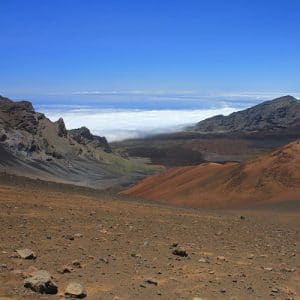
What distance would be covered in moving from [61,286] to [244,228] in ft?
25.5

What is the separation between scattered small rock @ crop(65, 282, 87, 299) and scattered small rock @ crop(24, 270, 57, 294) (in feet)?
0.53

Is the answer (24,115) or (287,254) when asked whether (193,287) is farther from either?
(24,115)

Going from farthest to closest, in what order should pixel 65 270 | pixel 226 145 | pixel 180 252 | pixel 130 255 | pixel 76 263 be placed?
pixel 226 145 < pixel 180 252 < pixel 130 255 < pixel 76 263 < pixel 65 270

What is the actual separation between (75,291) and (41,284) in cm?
40

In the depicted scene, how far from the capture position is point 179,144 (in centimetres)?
16300

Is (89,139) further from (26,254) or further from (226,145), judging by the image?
(26,254)

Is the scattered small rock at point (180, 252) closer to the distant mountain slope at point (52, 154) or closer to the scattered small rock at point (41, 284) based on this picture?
the scattered small rock at point (41, 284)

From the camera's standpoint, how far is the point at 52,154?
268 ft

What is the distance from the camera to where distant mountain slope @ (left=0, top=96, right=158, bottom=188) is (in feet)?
240

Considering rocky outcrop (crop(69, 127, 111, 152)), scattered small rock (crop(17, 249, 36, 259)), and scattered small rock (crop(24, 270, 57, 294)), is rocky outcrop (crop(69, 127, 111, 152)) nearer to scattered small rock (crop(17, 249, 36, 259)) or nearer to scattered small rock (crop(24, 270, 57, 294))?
scattered small rock (crop(17, 249, 36, 259))

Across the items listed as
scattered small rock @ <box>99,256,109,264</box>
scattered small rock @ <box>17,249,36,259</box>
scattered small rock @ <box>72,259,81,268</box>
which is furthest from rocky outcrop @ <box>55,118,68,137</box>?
scattered small rock @ <box>72,259,81,268</box>

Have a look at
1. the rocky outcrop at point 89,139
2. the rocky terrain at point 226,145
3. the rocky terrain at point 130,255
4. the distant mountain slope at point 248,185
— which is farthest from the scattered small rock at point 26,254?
the rocky terrain at point 226,145

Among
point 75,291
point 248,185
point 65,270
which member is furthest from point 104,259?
point 248,185

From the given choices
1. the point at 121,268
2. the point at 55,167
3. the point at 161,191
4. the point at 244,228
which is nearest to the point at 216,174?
the point at 161,191
